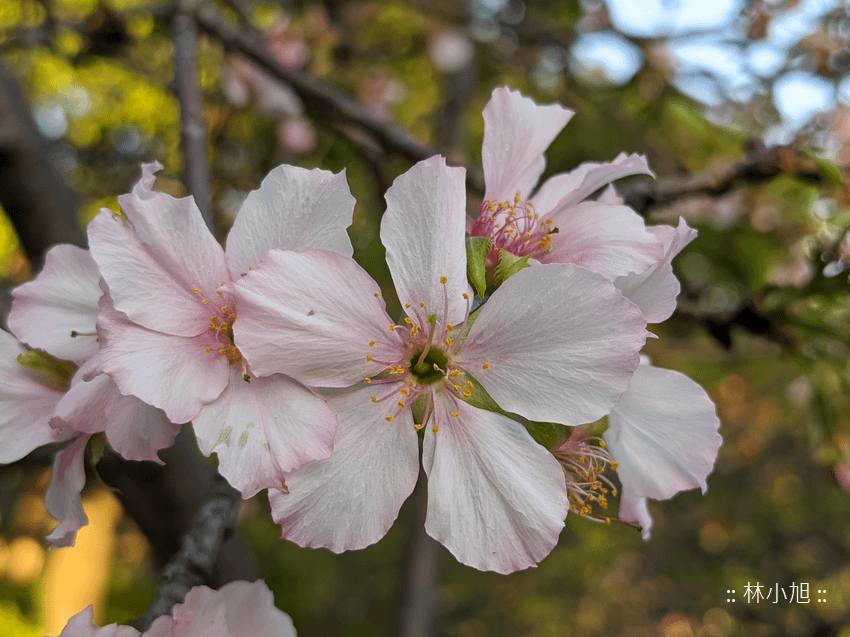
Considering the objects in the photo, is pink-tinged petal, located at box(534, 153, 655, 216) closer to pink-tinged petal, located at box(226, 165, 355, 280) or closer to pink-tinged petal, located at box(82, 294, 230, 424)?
pink-tinged petal, located at box(226, 165, 355, 280)

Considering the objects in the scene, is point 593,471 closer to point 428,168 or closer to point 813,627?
point 428,168

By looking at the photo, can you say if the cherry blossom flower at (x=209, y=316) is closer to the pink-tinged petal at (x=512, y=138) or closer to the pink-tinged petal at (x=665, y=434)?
the pink-tinged petal at (x=512, y=138)

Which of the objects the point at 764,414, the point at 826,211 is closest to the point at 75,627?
the point at 826,211

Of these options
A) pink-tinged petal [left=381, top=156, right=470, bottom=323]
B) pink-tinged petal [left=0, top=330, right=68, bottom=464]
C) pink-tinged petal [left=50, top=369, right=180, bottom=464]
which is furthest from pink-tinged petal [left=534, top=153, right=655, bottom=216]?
pink-tinged petal [left=0, top=330, right=68, bottom=464]

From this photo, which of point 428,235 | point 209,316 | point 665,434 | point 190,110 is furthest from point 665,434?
point 190,110

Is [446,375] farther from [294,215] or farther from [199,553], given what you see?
[199,553]

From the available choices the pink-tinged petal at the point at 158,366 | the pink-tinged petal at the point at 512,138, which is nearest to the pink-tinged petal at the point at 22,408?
the pink-tinged petal at the point at 158,366
